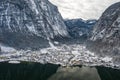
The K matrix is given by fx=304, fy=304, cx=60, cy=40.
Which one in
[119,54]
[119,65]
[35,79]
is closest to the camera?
[35,79]

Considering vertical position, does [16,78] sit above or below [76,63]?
above

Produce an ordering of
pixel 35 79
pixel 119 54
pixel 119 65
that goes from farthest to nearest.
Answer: pixel 119 54
pixel 119 65
pixel 35 79

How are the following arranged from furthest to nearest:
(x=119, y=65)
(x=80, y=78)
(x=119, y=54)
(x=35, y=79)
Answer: (x=119, y=54) → (x=119, y=65) → (x=80, y=78) → (x=35, y=79)

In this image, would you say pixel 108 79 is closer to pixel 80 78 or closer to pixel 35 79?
pixel 80 78

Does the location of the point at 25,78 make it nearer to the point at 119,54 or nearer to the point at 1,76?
the point at 1,76

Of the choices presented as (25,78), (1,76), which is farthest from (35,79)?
(1,76)

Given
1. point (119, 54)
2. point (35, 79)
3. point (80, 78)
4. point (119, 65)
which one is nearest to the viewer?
point (35, 79)

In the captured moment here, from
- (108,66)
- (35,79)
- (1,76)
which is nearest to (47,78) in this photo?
(35,79)

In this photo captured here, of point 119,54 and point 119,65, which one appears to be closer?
point 119,65

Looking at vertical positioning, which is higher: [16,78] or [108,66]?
[16,78]
